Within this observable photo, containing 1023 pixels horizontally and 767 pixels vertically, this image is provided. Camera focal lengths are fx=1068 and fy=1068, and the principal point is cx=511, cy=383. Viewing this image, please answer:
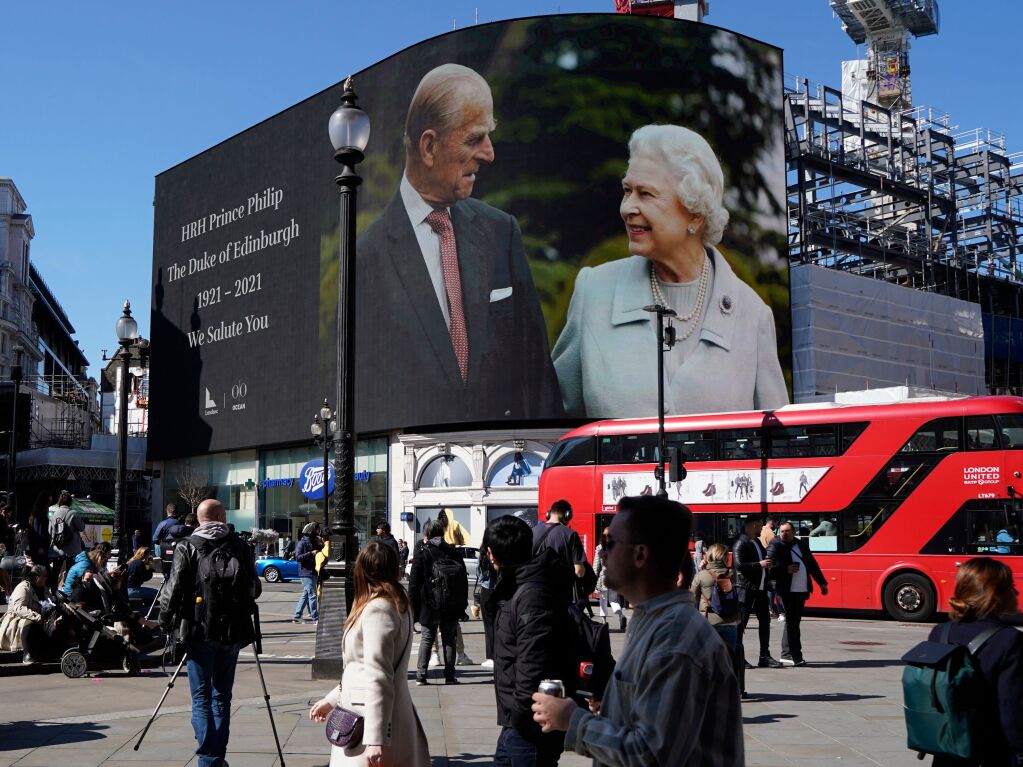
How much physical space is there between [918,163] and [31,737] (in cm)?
5800

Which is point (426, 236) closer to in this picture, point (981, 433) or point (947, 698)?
point (981, 433)

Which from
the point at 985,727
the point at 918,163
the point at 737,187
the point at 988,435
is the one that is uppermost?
the point at 918,163

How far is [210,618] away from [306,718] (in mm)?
3134

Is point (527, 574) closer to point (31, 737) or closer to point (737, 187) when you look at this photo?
point (31, 737)

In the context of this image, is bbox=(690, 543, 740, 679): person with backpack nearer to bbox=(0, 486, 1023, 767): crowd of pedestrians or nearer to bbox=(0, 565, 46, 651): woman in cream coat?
bbox=(0, 486, 1023, 767): crowd of pedestrians

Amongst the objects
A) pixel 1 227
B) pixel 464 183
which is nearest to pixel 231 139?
pixel 464 183

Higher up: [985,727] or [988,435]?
[988,435]

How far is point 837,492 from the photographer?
23.1m

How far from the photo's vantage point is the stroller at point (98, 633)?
12969mm

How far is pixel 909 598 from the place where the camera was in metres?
22.0

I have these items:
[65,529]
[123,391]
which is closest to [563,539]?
[65,529]

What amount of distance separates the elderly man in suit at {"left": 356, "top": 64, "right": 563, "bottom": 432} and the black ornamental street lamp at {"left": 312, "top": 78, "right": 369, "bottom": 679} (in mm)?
32956

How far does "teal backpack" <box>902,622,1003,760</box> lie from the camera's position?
4.53 meters

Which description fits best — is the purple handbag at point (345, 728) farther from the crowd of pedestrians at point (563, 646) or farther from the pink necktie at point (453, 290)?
the pink necktie at point (453, 290)
